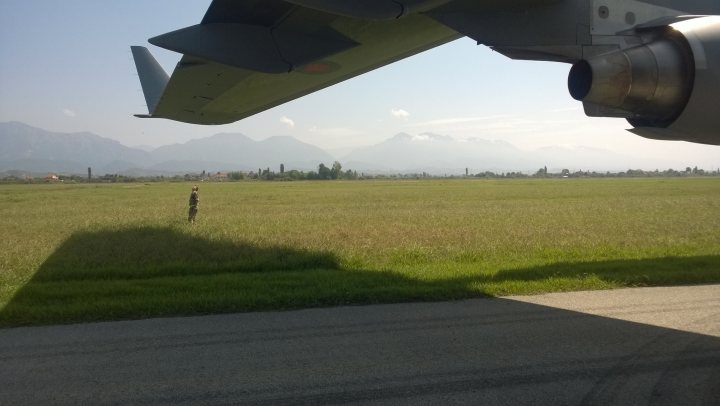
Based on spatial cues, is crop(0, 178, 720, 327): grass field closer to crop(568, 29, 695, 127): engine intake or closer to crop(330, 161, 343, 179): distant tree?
crop(568, 29, 695, 127): engine intake

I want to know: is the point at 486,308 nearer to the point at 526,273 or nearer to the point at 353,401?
the point at 526,273

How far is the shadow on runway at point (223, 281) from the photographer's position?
739 centimetres

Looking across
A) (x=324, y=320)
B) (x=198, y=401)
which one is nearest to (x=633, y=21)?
(x=324, y=320)

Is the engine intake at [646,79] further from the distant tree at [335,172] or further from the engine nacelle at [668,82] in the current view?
the distant tree at [335,172]

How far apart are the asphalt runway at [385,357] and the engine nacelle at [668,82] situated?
247 cm

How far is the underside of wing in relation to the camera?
6.63 metres

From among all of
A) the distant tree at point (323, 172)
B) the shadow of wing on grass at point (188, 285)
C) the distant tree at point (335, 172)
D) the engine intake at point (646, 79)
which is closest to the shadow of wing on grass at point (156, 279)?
the shadow of wing on grass at point (188, 285)

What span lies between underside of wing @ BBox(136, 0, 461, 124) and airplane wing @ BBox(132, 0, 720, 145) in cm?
2

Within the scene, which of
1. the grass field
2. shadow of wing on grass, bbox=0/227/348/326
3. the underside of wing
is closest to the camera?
the underside of wing

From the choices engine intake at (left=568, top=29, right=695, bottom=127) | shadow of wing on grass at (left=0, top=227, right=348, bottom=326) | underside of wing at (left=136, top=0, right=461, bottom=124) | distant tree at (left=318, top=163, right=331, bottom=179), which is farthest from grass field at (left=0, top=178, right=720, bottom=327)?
distant tree at (left=318, top=163, right=331, bottom=179)

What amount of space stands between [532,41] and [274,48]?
3472 mm

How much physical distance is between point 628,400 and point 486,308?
2.99 m

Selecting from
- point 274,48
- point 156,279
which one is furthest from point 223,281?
point 274,48

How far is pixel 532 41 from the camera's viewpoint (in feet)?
22.9
